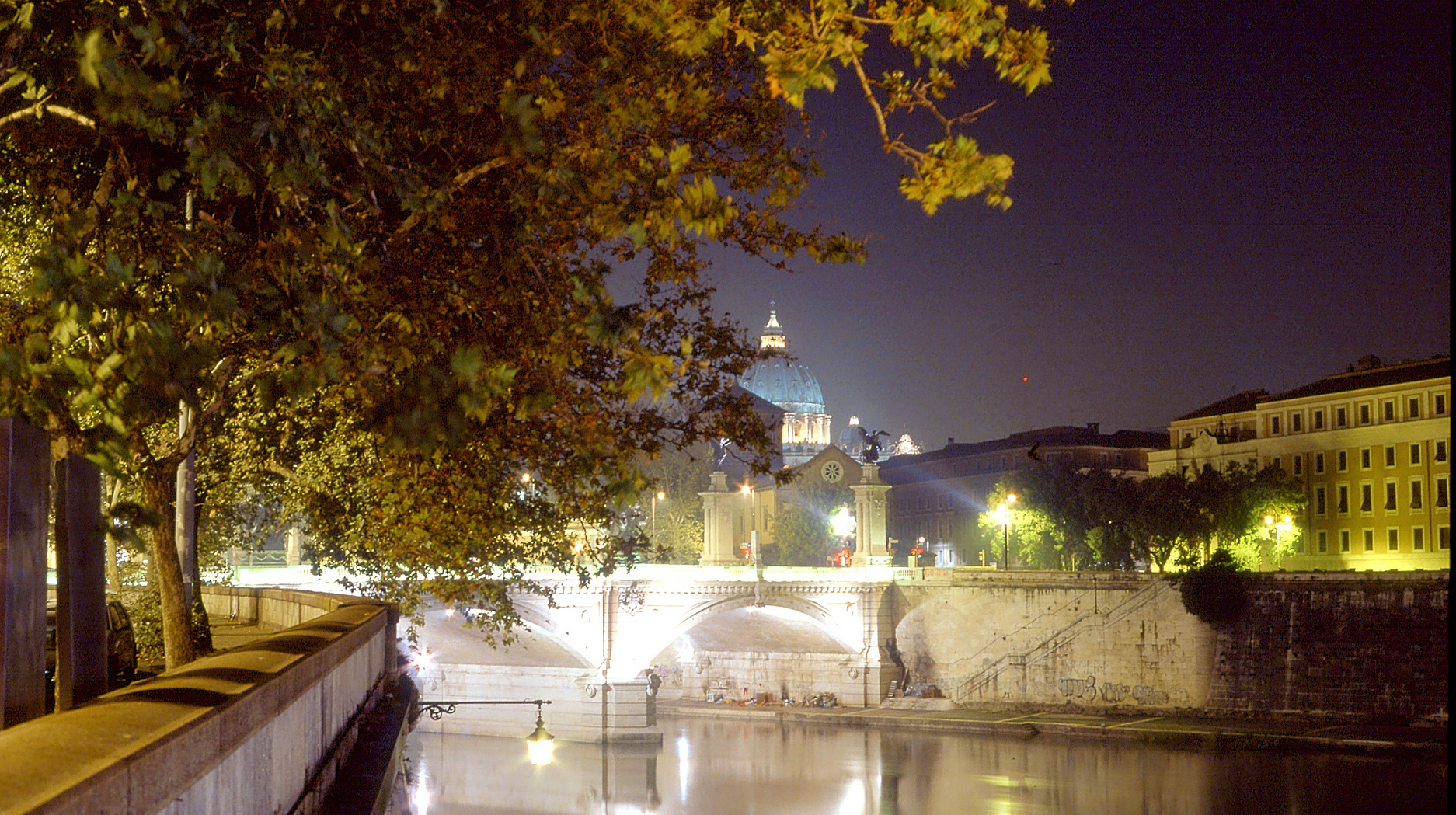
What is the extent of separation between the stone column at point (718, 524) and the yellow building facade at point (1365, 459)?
21136 mm

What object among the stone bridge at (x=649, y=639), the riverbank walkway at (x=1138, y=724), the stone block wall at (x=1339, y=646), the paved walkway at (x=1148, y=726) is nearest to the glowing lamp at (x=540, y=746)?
the riverbank walkway at (x=1138, y=724)

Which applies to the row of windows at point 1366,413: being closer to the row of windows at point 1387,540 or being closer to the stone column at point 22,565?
the row of windows at point 1387,540

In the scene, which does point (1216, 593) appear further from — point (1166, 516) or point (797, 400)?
point (797, 400)

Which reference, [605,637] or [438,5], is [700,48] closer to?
[438,5]

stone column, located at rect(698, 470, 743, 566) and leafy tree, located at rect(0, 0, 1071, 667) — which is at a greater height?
leafy tree, located at rect(0, 0, 1071, 667)

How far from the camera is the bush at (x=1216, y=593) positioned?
4828cm

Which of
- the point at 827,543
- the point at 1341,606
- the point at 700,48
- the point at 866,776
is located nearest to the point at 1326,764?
the point at 1341,606

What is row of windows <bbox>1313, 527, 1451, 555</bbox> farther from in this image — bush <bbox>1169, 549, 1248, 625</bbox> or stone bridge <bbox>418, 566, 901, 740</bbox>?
stone bridge <bbox>418, 566, 901, 740</bbox>

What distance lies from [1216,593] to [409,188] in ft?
152

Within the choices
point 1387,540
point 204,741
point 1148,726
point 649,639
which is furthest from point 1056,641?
point 204,741

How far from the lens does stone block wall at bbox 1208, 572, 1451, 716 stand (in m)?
44.2

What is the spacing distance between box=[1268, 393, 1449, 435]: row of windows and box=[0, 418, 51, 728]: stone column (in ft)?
196

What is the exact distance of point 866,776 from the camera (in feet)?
→ 146

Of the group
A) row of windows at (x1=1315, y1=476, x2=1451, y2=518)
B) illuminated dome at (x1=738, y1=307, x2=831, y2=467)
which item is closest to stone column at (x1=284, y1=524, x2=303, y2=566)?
row of windows at (x1=1315, y1=476, x2=1451, y2=518)
